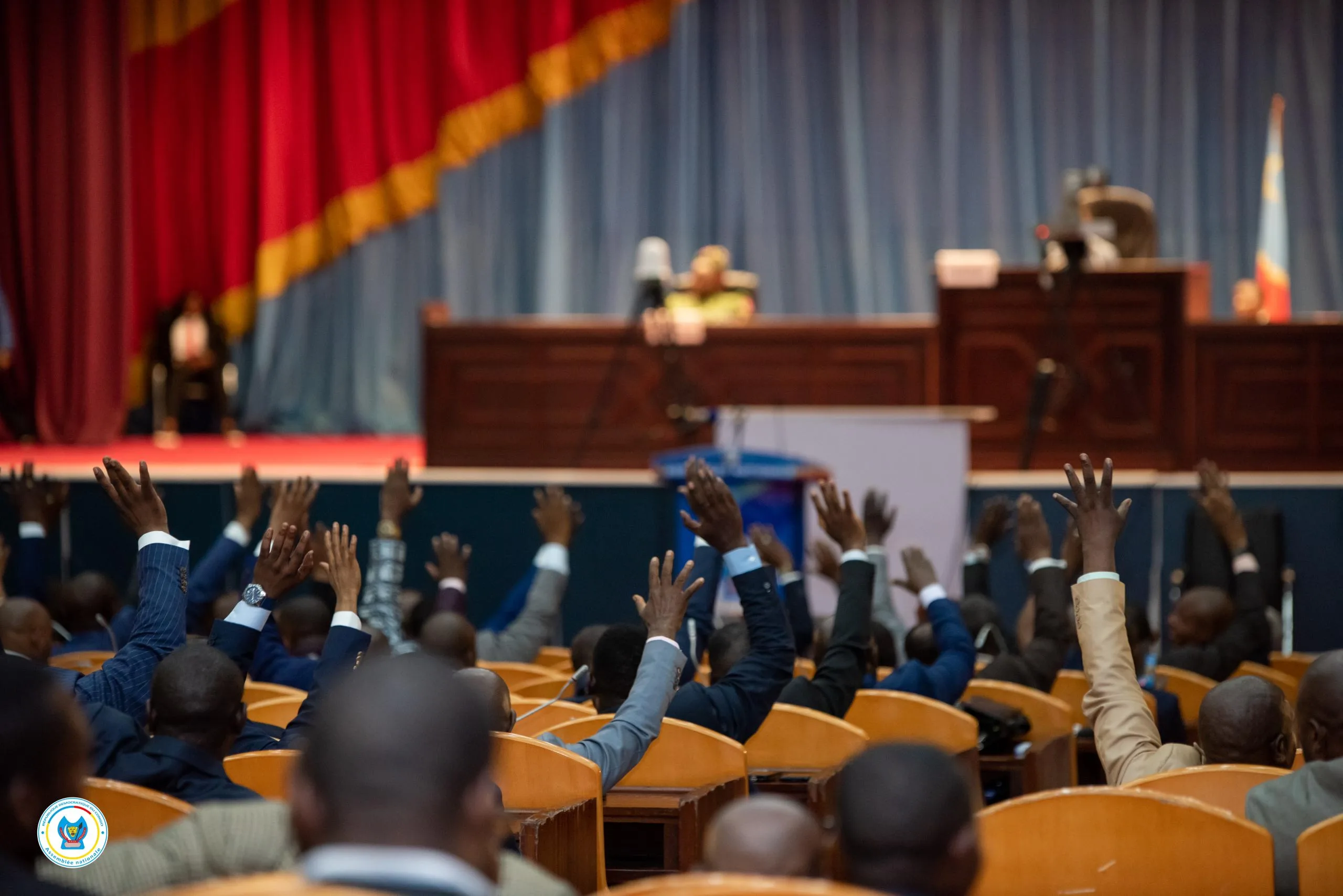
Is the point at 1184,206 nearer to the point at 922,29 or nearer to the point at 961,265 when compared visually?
the point at 922,29

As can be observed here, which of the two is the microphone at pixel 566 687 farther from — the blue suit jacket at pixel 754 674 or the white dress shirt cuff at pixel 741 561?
the white dress shirt cuff at pixel 741 561

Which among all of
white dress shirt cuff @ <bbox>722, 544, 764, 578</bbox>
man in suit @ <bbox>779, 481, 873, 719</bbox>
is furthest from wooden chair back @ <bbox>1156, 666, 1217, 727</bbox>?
white dress shirt cuff @ <bbox>722, 544, 764, 578</bbox>

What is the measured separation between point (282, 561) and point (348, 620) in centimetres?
16

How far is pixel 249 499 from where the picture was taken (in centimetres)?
432

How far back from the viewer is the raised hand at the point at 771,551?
13.5ft

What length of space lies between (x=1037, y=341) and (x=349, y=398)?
6435 millimetres

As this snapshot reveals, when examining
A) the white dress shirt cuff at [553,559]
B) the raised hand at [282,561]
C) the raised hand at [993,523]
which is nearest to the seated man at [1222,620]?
the raised hand at [993,523]

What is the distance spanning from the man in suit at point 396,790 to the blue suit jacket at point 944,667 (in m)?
2.38

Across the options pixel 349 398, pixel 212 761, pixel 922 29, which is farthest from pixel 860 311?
pixel 212 761

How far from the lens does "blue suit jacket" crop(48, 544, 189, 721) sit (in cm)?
270

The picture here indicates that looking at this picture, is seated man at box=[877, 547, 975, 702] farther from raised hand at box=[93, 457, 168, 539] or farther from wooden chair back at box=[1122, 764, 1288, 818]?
raised hand at box=[93, 457, 168, 539]

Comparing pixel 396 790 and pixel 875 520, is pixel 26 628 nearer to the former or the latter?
pixel 875 520

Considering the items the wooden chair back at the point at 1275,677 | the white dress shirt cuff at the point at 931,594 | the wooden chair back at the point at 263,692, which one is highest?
the white dress shirt cuff at the point at 931,594

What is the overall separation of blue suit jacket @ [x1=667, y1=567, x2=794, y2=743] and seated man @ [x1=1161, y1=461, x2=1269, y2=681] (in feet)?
5.62
